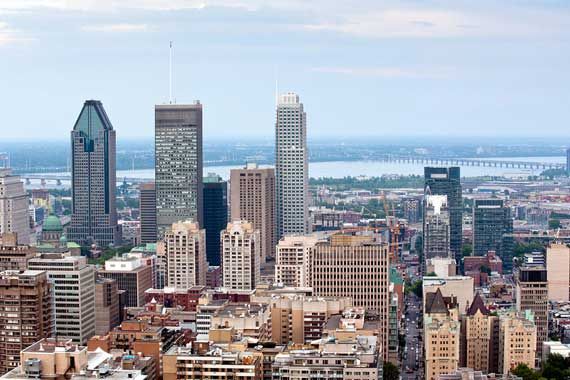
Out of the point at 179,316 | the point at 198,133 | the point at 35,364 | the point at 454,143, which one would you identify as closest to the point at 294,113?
the point at 198,133

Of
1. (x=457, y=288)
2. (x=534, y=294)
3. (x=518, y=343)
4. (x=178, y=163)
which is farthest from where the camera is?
(x=178, y=163)

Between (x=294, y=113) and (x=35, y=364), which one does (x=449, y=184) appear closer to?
(x=294, y=113)

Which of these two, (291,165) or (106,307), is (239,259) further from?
(291,165)

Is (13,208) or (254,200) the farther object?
(254,200)

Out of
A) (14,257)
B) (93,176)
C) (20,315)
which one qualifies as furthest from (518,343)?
(93,176)

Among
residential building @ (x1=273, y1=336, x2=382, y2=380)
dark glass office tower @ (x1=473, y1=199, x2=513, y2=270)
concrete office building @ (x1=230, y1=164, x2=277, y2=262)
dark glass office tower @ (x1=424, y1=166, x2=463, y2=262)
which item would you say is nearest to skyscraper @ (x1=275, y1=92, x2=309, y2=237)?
concrete office building @ (x1=230, y1=164, x2=277, y2=262)

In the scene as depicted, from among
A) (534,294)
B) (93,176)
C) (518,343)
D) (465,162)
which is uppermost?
(465,162)
